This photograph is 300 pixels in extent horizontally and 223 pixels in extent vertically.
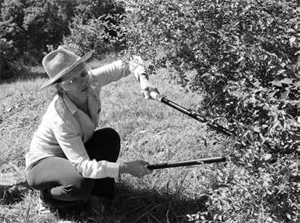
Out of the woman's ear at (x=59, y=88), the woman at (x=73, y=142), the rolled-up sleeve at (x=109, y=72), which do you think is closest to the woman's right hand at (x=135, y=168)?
the woman at (x=73, y=142)

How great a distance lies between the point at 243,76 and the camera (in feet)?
7.39

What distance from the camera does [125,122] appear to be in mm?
4430

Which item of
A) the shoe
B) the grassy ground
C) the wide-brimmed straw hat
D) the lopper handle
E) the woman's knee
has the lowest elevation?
the grassy ground

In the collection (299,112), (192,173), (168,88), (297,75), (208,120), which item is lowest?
(168,88)

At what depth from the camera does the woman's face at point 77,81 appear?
285cm

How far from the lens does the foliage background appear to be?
6.38ft

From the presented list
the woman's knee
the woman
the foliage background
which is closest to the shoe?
the woman

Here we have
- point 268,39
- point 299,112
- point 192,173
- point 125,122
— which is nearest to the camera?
point 299,112

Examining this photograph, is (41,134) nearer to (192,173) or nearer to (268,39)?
(192,173)

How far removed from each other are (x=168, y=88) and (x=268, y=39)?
3.08m

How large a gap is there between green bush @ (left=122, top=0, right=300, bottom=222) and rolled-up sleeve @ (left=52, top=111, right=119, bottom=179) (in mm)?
659

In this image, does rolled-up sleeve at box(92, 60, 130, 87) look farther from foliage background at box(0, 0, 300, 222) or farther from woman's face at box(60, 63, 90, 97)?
foliage background at box(0, 0, 300, 222)

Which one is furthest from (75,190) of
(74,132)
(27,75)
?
(27,75)

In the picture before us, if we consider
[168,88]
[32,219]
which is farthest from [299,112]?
[168,88]
